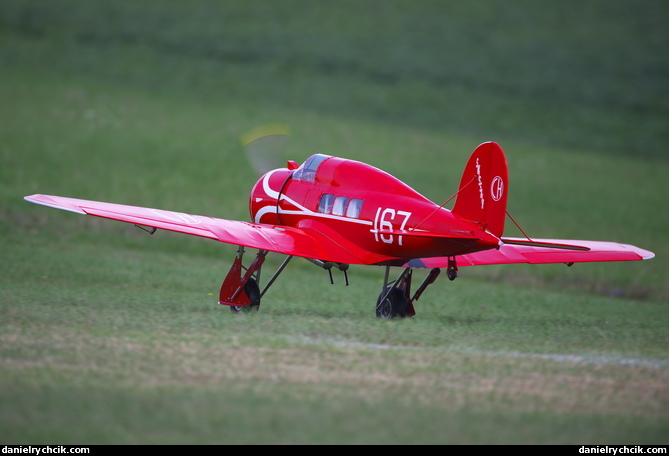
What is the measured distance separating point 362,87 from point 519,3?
18587mm

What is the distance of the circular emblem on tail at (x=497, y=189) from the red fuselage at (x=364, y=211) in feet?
1.63

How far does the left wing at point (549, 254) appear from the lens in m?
14.0

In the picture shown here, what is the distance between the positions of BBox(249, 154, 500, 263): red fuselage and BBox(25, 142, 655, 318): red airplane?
16 mm

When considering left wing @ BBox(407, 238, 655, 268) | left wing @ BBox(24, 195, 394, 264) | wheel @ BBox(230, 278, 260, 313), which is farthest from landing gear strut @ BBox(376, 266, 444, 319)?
wheel @ BBox(230, 278, 260, 313)

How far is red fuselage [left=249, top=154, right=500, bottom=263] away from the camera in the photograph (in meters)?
12.2

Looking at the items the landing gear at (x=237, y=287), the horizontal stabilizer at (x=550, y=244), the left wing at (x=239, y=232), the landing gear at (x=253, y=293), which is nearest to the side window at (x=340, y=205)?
the left wing at (x=239, y=232)

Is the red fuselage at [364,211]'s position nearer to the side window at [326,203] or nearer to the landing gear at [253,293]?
the side window at [326,203]

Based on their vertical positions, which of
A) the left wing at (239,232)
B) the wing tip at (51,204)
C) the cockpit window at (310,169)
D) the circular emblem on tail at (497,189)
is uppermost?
the cockpit window at (310,169)

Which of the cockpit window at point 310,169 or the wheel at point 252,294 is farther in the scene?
the cockpit window at point 310,169

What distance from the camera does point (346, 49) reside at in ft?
166

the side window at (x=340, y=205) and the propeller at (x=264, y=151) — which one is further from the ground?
the propeller at (x=264, y=151)

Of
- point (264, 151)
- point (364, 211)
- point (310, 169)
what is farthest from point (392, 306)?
point (264, 151)

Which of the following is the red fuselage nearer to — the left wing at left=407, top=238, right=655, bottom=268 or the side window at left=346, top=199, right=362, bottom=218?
the side window at left=346, top=199, right=362, bottom=218

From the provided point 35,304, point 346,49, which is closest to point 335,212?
point 35,304
